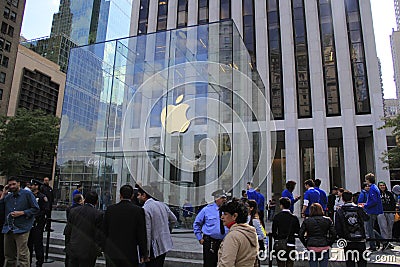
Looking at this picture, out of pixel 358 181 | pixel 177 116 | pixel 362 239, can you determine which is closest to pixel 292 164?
pixel 358 181

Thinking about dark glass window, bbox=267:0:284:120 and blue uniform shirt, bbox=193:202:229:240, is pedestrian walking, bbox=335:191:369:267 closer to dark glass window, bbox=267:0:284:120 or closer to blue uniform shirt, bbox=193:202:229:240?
blue uniform shirt, bbox=193:202:229:240

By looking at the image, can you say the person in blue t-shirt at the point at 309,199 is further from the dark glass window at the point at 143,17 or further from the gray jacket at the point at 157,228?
the dark glass window at the point at 143,17

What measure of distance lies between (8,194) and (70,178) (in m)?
7.15

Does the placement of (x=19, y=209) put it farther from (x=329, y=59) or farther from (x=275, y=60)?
(x=329, y=59)

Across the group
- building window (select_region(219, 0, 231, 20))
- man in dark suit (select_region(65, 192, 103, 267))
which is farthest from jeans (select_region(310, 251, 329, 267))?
building window (select_region(219, 0, 231, 20))

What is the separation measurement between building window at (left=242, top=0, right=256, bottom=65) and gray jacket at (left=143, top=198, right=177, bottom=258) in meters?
24.4

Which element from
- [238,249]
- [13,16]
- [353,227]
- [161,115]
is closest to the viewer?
[238,249]

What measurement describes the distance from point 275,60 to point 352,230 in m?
23.3

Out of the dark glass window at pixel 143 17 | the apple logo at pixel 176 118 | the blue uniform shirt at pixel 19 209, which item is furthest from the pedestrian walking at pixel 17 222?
the dark glass window at pixel 143 17

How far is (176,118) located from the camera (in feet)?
40.0

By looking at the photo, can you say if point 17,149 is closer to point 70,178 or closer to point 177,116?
point 70,178

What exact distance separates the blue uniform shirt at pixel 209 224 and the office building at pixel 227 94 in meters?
5.04

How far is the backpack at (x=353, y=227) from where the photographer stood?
18.1 feet

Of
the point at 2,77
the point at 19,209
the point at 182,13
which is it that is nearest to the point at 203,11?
the point at 182,13
